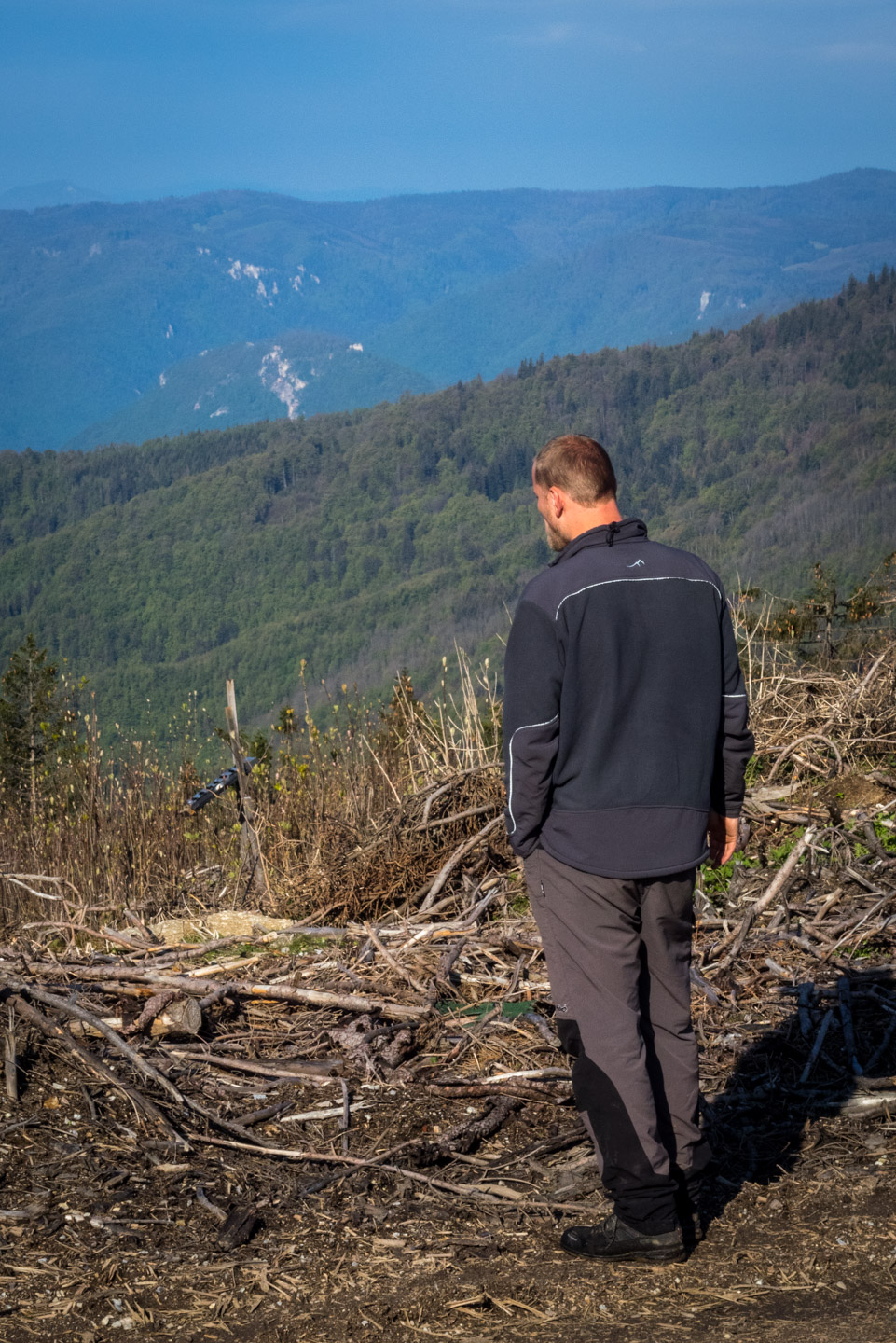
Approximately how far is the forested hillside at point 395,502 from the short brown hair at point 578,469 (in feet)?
352

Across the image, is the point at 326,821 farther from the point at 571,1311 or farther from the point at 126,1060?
the point at 571,1311

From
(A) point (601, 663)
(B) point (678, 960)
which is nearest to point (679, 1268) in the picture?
(B) point (678, 960)

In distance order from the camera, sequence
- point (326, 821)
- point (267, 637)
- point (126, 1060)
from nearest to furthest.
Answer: point (126, 1060)
point (326, 821)
point (267, 637)

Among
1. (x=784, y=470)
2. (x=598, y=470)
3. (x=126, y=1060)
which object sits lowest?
(x=784, y=470)

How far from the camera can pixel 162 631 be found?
150 m

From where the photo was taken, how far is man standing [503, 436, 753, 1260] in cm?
239

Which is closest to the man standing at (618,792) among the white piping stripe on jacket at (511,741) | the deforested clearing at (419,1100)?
the white piping stripe on jacket at (511,741)

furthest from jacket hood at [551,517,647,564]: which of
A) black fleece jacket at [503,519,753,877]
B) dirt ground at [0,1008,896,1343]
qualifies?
dirt ground at [0,1008,896,1343]

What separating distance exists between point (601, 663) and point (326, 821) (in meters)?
3.92

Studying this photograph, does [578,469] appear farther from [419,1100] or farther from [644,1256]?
[419,1100]

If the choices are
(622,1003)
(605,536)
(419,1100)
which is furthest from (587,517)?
(419,1100)

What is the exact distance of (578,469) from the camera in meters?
2.51

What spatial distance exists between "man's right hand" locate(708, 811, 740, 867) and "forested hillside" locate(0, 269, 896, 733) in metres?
107

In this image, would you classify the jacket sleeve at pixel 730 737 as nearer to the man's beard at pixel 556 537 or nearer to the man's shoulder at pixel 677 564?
Result: the man's shoulder at pixel 677 564
